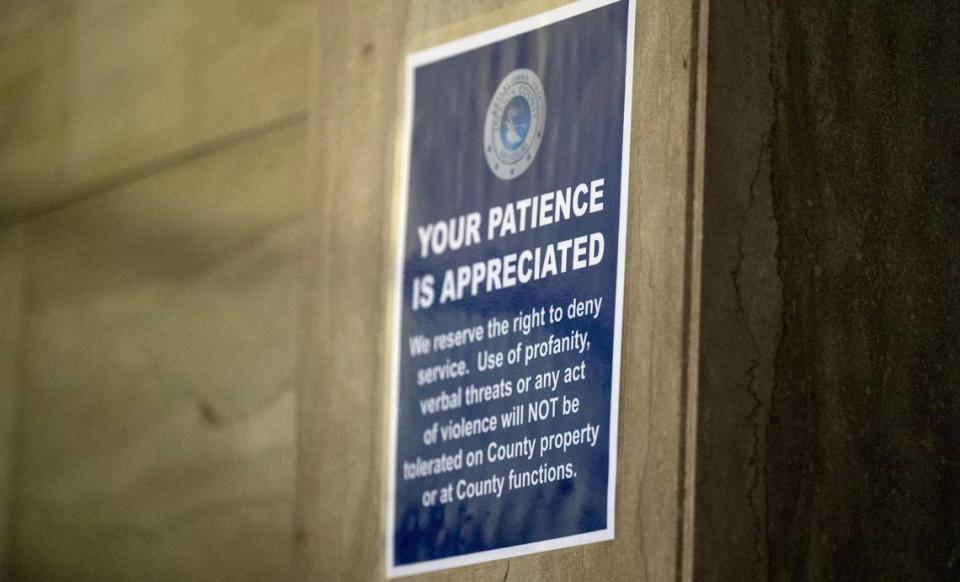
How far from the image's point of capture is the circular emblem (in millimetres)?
1168

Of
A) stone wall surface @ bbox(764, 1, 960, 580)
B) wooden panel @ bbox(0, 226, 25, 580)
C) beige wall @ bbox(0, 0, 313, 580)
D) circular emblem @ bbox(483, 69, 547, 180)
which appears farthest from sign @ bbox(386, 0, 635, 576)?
wooden panel @ bbox(0, 226, 25, 580)

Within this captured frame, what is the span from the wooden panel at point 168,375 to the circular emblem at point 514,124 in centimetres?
28

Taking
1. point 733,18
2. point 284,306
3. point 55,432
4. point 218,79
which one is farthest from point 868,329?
point 55,432

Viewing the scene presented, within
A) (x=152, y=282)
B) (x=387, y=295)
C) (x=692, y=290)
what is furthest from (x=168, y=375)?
(x=692, y=290)

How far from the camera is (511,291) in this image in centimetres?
116

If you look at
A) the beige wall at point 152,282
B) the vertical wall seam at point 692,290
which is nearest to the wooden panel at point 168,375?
the beige wall at point 152,282

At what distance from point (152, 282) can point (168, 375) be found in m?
0.09

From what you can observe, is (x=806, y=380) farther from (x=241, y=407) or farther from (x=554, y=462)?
(x=241, y=407)

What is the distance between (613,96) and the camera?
1.12 metres

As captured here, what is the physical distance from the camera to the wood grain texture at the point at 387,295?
1037mm

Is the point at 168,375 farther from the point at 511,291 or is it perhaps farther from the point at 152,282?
the point at 511,291

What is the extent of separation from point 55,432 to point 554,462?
0.72 m

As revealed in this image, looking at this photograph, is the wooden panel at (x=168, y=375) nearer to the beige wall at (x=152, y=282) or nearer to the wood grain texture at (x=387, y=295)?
the beige wall at (x=152, y=282)

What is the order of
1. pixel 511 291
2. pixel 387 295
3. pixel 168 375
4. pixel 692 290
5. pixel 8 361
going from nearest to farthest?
pixel 692 290 → pixel 511 291 → pixel 387 295 → pixel 168 375 → pixel 8 361
